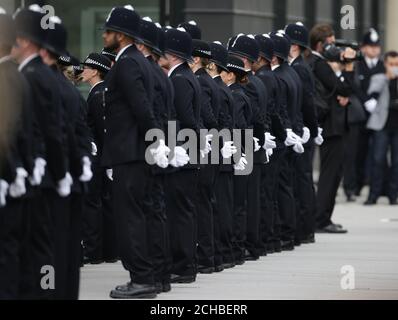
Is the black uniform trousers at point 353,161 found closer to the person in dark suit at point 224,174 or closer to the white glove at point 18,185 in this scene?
the person in dark suit at point 224,174

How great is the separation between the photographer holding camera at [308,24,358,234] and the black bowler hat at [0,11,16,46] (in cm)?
913

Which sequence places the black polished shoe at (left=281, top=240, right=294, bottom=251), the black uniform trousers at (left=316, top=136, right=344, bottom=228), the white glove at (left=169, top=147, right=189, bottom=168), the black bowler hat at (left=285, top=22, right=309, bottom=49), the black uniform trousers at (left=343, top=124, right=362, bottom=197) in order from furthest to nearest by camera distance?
1. the black uniform trousers at (left=343, top=124, right=362, bottom=197)
2. the black uniform trousers at (left=316, top=136, right=344, bottom=228)
3. the black bowler hat at (left=285, top=22, right=309, bottom=49)
4. the black polished shoe at (left=281, top=240, right=294, bottom=251)
5. the white glove at (left=169, top=147, right=189, bottom=168)

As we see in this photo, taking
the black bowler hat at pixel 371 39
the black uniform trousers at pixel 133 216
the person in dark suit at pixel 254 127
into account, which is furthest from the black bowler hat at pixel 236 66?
the black bowler hat at pixel 371 39

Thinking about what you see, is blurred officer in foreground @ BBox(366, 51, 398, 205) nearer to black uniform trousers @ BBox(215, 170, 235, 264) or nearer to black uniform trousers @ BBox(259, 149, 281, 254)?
black uniform trousers @ BBox(259, 149, 281, 254)

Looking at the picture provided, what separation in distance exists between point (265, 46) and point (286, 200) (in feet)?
5.65

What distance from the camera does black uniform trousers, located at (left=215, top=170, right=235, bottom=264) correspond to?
15.6 meters

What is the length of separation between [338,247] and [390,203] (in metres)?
7.30

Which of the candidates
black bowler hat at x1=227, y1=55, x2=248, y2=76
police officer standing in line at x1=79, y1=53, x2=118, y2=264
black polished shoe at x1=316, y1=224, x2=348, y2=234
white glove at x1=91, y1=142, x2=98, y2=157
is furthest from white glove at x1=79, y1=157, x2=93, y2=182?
black polished shoe at x1=316, y1=224, x2=348, y2=234

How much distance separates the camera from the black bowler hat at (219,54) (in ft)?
51.4

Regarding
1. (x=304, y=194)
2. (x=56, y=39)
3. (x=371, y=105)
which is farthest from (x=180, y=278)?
(x=371, y=105)

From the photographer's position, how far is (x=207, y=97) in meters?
15.0

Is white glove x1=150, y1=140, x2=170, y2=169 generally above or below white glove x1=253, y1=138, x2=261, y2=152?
above

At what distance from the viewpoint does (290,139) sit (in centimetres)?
1750
